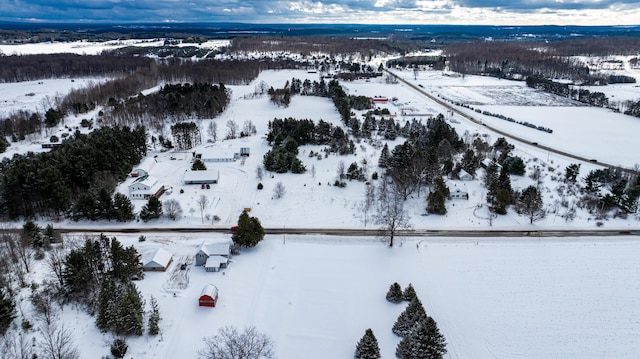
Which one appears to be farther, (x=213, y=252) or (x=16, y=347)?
(x=213, y=252)

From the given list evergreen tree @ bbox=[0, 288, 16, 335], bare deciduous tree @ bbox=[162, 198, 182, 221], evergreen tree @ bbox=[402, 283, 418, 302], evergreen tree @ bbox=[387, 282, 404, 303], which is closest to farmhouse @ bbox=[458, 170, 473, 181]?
evergreen tree @ bbox=[402, 283, 418, 302]

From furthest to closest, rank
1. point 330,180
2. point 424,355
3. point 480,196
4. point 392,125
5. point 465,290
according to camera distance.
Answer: point 392,125
point 330,180
point 480,196
point 465,290
point 424,355

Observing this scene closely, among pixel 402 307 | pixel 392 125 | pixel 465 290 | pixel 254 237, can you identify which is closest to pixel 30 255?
pixel 254 237

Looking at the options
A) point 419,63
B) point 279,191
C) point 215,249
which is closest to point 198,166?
point 279,191

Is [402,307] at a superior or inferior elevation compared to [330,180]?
inferior

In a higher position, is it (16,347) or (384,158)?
(384,158)

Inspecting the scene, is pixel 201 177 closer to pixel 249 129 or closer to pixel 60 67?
pixel 249 129

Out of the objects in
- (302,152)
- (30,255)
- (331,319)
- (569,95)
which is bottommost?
(331,319)

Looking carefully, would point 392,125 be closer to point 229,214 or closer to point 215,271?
point 229,214
